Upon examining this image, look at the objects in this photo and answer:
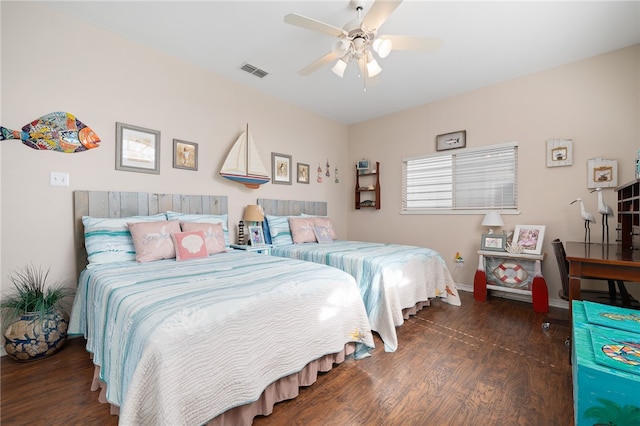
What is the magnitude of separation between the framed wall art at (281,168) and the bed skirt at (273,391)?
2.63 meters

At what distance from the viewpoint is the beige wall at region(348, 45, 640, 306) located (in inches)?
109

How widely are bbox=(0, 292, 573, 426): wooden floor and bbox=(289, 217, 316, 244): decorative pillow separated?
1639 millimetres

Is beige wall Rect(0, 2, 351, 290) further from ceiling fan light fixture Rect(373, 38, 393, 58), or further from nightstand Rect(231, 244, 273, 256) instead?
ceiling fan light fixture Rect(373, 38, 393, 58)

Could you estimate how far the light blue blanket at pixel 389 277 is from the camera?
2307 mm

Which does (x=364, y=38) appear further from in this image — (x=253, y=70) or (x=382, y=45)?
(x=253, y=70)

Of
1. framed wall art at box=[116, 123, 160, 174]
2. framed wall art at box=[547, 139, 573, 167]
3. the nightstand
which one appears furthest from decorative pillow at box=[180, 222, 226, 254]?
framed wall art at box=[547, 139, 573, 167]

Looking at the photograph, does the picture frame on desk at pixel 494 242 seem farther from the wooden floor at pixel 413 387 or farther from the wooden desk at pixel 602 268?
the wooden desk at pixel 602 268

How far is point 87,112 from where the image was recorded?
7.90ft

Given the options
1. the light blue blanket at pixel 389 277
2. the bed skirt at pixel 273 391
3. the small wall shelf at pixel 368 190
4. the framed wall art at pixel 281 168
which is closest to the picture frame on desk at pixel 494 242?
the light blue blanket at pixel 389 277

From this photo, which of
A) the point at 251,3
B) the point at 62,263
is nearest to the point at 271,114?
the point at 251,3

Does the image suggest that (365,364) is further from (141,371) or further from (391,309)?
(141,371)

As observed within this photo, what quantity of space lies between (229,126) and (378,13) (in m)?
2.24

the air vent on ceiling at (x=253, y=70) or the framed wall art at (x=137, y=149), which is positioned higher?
the air vent on ceiling at (x=253, y=70)

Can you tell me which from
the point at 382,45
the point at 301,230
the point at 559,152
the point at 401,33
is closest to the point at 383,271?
the point at 301,230
